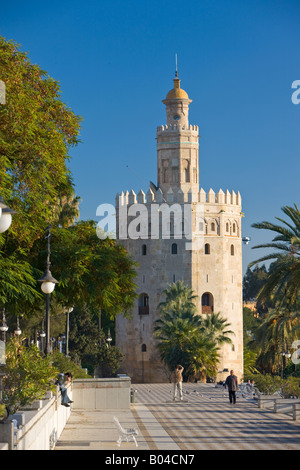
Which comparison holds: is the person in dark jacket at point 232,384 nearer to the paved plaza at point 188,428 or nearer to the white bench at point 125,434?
the paved plaza at point 188,428

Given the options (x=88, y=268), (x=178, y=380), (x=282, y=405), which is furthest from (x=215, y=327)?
(x=88, y=268)

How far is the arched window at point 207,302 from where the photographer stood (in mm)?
69250

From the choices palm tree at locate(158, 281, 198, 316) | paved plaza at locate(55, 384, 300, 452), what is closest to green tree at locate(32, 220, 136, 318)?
paved plaza at locate(55, 384, 300, 452)

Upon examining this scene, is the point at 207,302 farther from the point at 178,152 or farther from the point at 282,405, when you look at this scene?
the point at 282,405

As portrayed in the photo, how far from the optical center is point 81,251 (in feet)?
74.8

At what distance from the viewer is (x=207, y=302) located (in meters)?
69.8

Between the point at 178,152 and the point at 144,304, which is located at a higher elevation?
the point at 178,152

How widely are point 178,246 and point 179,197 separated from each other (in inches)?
159

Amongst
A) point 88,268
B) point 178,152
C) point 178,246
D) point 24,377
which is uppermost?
point 178,152

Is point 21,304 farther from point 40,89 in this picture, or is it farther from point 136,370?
point 136,370

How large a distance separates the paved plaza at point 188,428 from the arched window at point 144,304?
40.3m

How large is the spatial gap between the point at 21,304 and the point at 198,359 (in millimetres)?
31955

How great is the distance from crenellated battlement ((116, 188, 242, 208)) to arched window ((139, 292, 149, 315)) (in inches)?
299

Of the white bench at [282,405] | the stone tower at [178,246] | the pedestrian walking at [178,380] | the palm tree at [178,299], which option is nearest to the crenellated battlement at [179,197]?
the stone tower at [178,246]
